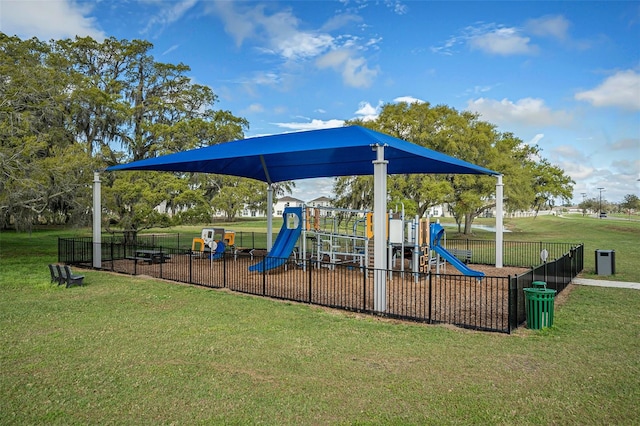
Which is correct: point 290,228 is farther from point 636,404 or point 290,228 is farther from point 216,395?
point 636,404

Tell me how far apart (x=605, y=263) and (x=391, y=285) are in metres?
7.63

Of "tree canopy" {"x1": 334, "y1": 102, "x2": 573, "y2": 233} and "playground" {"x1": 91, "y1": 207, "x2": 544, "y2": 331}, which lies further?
"tree canopy" {"x1": 334, "y1": 102, "x2": 573, "y2": 233}

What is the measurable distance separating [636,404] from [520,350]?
5.91 feet

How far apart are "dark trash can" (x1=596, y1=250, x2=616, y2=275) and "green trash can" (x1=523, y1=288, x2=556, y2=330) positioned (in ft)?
27.6

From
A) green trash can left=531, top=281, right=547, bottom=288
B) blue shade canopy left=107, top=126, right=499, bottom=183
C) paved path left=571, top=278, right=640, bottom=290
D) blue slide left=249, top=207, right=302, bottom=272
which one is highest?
blue shade canopy left=107, top=126, right=499, bottom=183

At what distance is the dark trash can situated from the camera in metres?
14.2

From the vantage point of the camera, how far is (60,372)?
5.43 meters

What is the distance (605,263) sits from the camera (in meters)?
14.4

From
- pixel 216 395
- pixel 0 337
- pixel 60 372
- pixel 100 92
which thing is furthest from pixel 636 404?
pixel 100 92

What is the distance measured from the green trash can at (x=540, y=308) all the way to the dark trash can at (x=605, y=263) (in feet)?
27.6

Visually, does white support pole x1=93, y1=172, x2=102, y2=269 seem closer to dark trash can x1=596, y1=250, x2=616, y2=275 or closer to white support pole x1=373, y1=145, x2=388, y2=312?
white support pole x1=373, y1=145, x2=388, y2=312

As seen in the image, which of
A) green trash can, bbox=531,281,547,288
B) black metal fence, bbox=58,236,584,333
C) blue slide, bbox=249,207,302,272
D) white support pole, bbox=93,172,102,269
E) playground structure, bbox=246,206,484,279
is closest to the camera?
black metal fence, bbox=58,236,584,333

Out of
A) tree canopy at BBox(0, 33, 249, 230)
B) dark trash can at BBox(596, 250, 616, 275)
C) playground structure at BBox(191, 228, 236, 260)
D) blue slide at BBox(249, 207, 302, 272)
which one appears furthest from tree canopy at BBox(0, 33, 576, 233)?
dark trash can at BBox(596, 250, 616, 275)

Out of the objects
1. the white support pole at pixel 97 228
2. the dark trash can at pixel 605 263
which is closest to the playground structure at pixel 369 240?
the dark trash can at pixel 605 263
